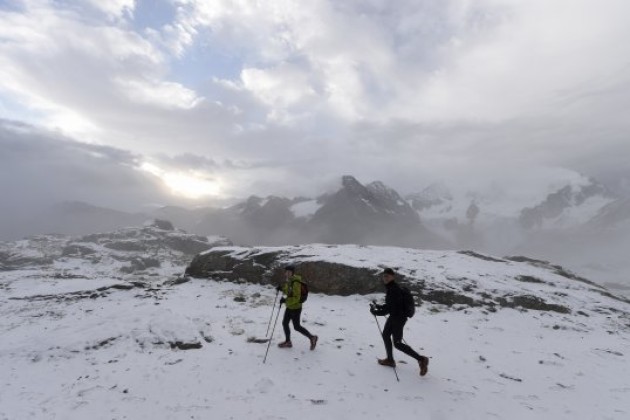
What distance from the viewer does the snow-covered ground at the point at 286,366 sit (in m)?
11.5

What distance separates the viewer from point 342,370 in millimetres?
13773

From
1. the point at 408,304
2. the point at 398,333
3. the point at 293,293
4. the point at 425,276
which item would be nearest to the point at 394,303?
the point at 408,304

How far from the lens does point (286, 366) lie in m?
13.9

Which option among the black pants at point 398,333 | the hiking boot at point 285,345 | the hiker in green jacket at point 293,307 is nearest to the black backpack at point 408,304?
the black pants at point 398,333

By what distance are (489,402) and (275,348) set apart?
24.7 ft

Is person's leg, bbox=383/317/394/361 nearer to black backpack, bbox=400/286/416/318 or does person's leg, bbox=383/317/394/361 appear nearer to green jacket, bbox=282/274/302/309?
black backpack, bbox=400/286/416/318

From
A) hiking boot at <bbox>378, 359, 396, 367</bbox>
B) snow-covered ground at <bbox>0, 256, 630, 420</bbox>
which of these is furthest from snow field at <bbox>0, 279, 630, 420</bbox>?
hiking boot at <bbox>378, 359, 396, 367</bbox>

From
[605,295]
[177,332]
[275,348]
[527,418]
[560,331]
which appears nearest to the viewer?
[527,418]

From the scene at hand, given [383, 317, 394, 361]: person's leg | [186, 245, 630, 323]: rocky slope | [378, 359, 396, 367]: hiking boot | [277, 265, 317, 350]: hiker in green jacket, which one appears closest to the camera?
[383, 317, 394, 361]: person's leg

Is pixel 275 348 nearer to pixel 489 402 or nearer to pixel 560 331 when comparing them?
pixel 489 402

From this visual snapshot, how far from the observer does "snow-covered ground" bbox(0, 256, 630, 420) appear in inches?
452

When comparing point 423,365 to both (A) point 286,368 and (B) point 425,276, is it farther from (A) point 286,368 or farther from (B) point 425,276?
(B) point 425,276

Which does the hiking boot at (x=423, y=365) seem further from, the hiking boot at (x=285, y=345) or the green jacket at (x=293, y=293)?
the hiking boot at (x=285, y=345)

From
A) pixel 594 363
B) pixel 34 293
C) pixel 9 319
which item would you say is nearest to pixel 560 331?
pixel 594 363
